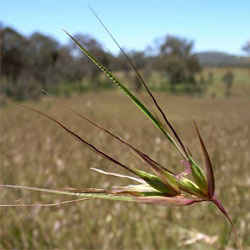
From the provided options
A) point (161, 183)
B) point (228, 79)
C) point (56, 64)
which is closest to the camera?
point (161, 183)

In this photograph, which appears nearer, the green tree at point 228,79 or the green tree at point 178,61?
the green tree at point 178,61

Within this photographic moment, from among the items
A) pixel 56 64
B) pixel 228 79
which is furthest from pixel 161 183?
pixel 228 79

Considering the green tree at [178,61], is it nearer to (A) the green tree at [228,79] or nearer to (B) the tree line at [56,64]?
(B) the tree line at [56,64]

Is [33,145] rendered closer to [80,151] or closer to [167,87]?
[80,151]

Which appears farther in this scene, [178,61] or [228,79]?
[228,79]

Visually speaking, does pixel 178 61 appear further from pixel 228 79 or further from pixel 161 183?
pixel 161 183

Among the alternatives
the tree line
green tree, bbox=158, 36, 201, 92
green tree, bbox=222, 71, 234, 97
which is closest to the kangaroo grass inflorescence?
the tree line

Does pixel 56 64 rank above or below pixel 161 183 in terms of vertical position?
above

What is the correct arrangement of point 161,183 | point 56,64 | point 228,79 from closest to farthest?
1. point 161,183
2. point 56,64
3. point 228,79

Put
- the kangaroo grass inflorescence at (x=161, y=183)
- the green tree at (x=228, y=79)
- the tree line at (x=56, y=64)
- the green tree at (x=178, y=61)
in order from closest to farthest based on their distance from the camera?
the kangaroo grass inflorescence at (x=161, y=183) < the tree line at (x=56, y=64) < the green tree at (x=178, y=61) < the green tree at (x=228, y=79)

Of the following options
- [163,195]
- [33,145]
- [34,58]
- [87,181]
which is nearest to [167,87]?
[34,58]

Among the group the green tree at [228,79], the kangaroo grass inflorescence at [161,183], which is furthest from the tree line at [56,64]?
the kangaroo grass inflorescence at [161,183]
